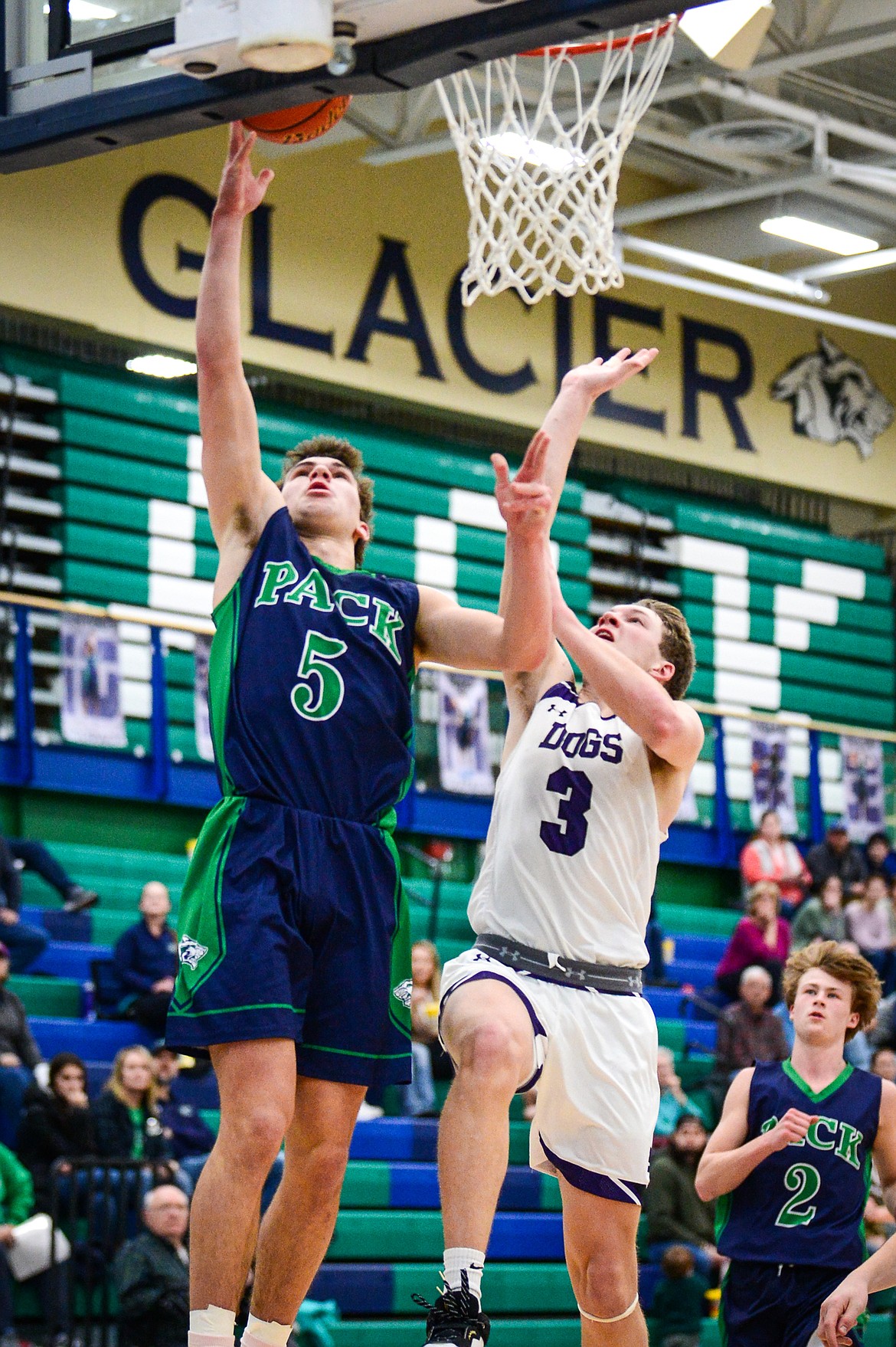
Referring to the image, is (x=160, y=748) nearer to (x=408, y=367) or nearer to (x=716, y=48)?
(x=408, y=367)

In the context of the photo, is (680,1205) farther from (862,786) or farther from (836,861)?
(862,786)

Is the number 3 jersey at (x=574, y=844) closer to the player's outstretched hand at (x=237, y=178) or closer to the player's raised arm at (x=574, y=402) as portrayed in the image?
the player's raised arm at (x=574, y=402)

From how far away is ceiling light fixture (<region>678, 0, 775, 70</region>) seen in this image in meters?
11.1

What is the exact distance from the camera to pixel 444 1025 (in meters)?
4.99

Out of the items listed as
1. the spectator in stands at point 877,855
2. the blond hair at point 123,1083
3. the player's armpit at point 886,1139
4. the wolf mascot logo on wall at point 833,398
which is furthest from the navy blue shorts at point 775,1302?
the wolf mascot logo on wall at point 833,398

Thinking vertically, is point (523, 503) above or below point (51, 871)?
above

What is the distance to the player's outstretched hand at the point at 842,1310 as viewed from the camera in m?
5.54

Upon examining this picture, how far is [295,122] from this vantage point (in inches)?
188

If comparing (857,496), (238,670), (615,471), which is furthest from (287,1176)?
(857,496)

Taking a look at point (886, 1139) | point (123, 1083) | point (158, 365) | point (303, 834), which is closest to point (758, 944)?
point (123, 1083)

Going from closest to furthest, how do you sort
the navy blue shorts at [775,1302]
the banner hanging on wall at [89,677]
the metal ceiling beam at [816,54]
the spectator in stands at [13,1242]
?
1. the navy blue shorts at [775,1302]
2. the spectator in stands at [13,1242]
3. the banner hanging on wall at [89,677]
4. the metal ceiling beam at [816,54]

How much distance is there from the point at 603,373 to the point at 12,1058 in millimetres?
6193

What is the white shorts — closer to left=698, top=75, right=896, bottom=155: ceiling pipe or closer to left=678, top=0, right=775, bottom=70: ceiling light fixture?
→ left=678, top=0, right=775, bottom=70: ceiling light fixture

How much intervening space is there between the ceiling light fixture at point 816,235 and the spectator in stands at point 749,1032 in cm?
697
